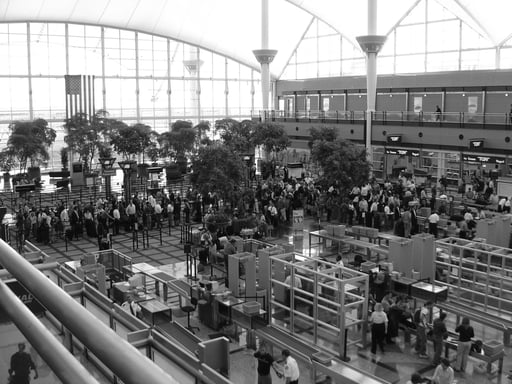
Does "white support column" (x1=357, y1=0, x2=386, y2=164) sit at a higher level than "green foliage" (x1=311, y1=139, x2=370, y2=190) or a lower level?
higher

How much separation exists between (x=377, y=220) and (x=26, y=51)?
33059mm

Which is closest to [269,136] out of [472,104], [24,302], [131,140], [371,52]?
[131,140]

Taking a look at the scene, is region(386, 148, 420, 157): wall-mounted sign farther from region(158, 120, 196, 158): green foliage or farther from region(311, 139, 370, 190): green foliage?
region(158, 120, 196, 158): green foliage

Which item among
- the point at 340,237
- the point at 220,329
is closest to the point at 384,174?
the point at 340,237

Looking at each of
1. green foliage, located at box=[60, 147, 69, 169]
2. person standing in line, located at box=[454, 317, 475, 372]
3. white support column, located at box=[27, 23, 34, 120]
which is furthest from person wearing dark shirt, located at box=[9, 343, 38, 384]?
white support column, located at box=[27, 23, 34, 120]

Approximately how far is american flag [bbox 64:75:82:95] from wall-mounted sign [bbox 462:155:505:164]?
25465mm

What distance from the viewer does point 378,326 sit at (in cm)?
1259

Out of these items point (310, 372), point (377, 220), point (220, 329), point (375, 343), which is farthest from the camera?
point (377, 220)

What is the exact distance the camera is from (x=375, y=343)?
41.9 ft

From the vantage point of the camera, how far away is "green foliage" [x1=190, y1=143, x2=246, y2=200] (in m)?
22.7

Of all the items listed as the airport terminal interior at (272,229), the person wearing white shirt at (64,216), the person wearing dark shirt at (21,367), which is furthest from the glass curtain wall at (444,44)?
the person wearing dark shirt at (21,367)

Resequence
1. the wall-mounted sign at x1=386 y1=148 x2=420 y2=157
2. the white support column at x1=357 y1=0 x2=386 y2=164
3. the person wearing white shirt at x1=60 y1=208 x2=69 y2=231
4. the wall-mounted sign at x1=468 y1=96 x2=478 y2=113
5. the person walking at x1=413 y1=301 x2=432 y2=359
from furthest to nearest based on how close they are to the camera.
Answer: the white support column at x1=357 y1=0 x2=386 y2=164 < the wall-mounted sign at x1=468 y1=96 x2=478 y2=113 < the wall-mounted sign at x1=386 y1=148 x2=420 y2=157 < the person wearing white shirt at x1=60 y1=208 x2=69 y2=231 < the person walking at x1=413 y1=301 x2=432 y2=359

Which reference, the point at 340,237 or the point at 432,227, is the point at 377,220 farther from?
the point at 340,237

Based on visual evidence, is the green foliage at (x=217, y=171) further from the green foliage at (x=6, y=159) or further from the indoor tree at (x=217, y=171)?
the green foliage at (x=6, y=159)
